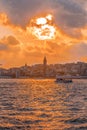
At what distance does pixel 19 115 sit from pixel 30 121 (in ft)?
20.3

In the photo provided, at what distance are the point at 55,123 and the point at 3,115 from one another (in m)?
9.92

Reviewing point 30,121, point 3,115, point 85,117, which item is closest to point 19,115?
point 3,115

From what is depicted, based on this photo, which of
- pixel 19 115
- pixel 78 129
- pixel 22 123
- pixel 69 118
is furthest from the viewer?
pixel 19 115

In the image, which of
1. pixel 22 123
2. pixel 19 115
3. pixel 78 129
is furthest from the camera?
pixel 19 115

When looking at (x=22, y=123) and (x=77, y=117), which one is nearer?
(x=22, y=123)

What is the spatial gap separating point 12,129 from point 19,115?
11.4m

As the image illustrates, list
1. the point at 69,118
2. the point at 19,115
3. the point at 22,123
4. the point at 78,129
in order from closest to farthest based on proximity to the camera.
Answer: the point at 78,129, the point at 22,123, the point at 69,118, the point at 19,115

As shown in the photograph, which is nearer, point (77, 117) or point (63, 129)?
point (63, 129)

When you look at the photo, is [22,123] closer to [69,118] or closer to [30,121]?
[30,121]

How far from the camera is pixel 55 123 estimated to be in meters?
45.0

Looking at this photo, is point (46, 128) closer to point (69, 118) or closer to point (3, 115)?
point (69, 118)

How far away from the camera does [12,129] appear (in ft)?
134

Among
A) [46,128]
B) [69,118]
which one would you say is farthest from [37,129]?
[69,118]

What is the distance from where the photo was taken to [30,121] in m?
46.4
